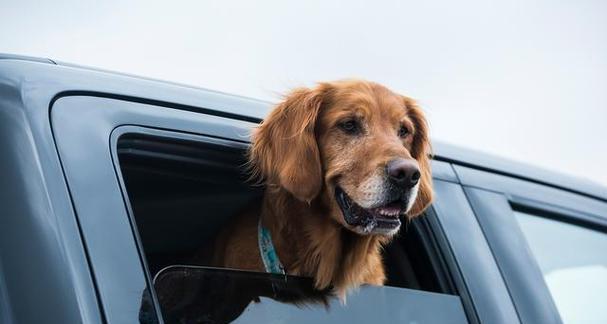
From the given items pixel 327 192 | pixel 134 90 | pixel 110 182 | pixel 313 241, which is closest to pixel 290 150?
pixel 327 192

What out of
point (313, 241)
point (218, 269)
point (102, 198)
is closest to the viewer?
point (102, 198)

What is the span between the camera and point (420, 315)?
2408mm

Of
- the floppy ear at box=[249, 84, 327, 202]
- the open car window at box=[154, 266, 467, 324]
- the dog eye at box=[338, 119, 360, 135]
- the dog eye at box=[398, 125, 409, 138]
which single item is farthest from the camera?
the dog eye at box=[398, 125, 409, 138]

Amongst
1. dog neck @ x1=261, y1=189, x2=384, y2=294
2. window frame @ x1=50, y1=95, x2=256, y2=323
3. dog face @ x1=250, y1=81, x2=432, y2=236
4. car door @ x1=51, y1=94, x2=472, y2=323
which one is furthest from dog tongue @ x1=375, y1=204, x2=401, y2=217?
window frame @ x1=50, y1=95, x2=256, y2=323

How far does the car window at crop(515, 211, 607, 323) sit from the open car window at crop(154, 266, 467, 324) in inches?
18.4

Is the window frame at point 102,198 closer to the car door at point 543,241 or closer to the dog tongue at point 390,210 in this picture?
the dog tongue at point 390,210

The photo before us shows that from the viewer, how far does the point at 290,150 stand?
9.32 feet

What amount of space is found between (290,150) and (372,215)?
0.33m

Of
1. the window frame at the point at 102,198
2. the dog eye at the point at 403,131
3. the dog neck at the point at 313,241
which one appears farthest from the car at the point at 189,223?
the dog eye at the point at 403,131

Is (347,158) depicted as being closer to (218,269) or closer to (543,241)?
(543,241)

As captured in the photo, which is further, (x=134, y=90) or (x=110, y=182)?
(x=134, y=90)

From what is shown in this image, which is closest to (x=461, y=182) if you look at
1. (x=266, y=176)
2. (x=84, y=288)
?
(x=266, y=176)

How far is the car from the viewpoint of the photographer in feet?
5.64

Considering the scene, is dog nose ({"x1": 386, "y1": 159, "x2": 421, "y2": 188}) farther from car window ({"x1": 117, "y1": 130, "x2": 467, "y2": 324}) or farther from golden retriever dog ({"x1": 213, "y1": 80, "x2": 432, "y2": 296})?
car window ({"x1": 117, "y1": 130, "x2": 467, "y2": 324})
